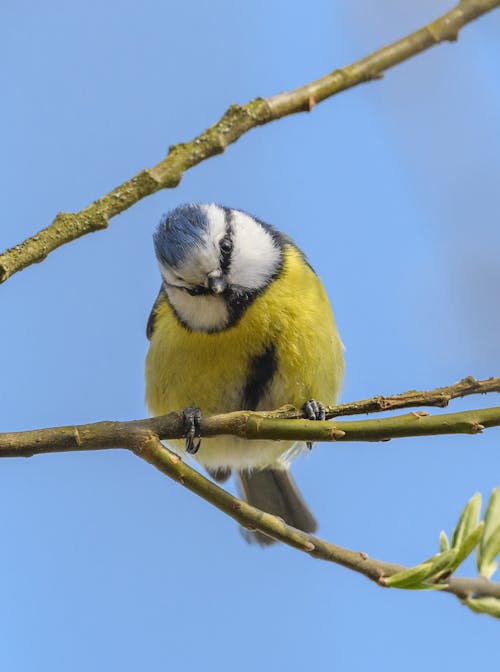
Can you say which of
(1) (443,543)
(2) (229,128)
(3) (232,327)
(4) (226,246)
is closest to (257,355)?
(3) (232,327)

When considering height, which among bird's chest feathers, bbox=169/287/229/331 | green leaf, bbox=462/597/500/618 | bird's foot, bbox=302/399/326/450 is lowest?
green leaf, bbox=462/597/500/618

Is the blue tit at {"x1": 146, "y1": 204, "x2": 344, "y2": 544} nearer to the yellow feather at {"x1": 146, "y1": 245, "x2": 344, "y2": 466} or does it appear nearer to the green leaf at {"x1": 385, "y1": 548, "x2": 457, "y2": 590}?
the yellow feather at {"x1": 146, "y1": 245, "x2": 344, "y2": 466}

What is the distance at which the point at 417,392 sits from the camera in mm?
1519

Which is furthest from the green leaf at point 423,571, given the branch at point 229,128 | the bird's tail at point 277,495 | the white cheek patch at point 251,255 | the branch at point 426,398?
the bird's tail at point 277,495

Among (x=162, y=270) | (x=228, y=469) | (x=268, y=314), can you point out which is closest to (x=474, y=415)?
(x=268, y=314)

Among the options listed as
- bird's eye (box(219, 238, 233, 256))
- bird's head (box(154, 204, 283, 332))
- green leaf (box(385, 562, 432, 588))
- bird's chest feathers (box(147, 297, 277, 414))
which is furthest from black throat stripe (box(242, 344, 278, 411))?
green leaf (box(385, 562, 432, 588))

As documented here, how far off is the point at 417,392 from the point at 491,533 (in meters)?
0.38

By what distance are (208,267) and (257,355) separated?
299mm

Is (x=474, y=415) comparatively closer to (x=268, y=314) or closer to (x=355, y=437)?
(x=355, y=437)

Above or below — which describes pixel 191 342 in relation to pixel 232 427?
above

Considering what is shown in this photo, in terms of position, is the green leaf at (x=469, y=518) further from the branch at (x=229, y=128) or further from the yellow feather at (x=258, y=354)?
the yellow feather at (x=258, y=354)

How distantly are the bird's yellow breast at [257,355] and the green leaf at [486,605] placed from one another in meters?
1.42

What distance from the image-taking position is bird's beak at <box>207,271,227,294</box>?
2.51 meters

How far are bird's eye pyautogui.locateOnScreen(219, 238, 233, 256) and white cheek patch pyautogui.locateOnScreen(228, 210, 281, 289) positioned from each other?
0.02 m
